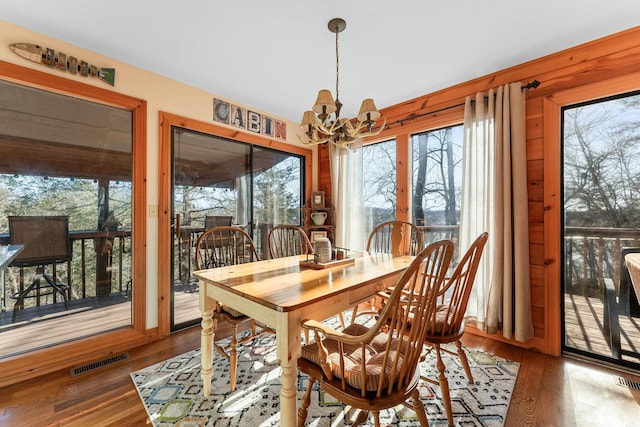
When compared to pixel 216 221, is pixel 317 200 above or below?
above

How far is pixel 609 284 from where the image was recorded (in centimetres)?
213

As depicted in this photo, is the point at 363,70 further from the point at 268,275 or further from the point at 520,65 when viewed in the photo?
the point at 268,275

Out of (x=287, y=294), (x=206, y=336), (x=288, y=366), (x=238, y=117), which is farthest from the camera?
(x=238, y=117)

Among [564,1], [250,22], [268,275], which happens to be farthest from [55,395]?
[564,1]

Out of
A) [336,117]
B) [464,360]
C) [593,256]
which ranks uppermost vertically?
[336,117]

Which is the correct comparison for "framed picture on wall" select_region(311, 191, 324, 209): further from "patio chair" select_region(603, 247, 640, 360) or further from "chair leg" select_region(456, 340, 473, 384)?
"patio chair" select_region(603, 247, 640, 360)

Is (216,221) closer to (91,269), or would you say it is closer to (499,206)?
(91,269)

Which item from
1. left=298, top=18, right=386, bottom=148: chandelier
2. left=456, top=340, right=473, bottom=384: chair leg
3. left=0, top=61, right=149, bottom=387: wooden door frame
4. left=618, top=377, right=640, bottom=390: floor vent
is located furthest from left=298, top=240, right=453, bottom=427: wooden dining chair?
left=0, top=61, right=149, bottom=387: wooden door frame

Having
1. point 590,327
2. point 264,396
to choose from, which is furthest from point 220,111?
point 590,327

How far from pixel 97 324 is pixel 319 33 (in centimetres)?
294

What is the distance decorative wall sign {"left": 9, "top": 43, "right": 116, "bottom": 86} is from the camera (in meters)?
1.89

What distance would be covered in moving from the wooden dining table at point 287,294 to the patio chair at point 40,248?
142 cm

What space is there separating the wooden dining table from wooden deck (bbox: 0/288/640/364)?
134 centimetres

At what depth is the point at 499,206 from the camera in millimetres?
2322
